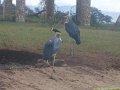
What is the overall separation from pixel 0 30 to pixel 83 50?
567cm

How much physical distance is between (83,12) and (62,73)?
15.9 m

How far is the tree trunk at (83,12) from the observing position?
28.6 metres

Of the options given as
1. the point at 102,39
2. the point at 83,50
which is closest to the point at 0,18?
the point at 102,39

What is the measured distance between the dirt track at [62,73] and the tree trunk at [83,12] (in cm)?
1232

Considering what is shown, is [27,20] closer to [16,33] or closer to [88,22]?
[88,22]

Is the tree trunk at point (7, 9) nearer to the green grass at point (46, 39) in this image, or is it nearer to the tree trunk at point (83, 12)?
the tree trunk at point (83, 12)

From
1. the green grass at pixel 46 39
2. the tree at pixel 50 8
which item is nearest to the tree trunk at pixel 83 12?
the tree at pixel 50 8

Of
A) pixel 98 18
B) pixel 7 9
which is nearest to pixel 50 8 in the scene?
pixel 7 9

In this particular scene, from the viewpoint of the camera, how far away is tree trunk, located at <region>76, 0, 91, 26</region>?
28.6 metres

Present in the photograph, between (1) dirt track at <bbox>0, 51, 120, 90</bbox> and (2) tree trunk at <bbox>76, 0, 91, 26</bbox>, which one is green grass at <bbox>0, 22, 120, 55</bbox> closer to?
(1) dirt track at <bbox>0, 51, 120, 90</bbox>

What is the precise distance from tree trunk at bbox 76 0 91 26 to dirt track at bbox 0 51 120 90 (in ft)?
40.4

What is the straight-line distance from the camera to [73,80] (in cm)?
1278

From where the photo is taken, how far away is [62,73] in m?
13.2

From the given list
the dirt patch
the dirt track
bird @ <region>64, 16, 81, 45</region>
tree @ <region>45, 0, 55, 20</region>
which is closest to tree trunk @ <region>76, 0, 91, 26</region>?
tree @ <region>45, 0, 55, 20</region>
